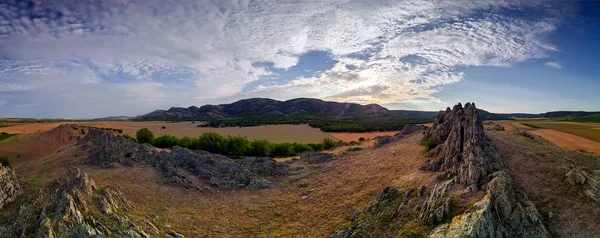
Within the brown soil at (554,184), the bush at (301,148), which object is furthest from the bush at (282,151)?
the brown soil at (554,184)

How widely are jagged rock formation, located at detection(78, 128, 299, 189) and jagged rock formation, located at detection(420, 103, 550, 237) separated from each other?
25.4 meters

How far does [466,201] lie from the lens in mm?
19641

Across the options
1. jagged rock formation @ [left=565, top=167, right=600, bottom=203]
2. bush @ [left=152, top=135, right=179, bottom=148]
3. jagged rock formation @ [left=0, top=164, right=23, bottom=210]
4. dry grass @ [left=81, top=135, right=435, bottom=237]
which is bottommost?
dry grass @ [left=81, top=135, right=435, bottom=237]

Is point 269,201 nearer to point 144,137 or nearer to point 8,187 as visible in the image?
point 8,187

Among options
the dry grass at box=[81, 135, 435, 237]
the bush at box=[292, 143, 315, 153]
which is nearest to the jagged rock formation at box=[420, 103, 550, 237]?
the dry grass at box=[81, 135, 435, 237]

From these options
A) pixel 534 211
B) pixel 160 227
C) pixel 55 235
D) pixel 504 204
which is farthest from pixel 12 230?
pixel 534 211

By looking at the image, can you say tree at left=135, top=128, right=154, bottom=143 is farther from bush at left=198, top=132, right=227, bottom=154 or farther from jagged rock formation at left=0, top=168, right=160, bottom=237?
jagged rock formation at left=0, top=168, right=160, bottom=237

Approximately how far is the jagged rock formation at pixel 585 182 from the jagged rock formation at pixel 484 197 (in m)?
3.79

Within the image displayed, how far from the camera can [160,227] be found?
25.9 m

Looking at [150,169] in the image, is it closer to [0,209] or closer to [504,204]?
[0,209]

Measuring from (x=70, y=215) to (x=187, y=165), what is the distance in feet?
85.5

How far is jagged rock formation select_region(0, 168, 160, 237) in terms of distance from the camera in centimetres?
1784

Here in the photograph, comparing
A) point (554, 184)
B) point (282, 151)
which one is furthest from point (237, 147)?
point (554, 184)

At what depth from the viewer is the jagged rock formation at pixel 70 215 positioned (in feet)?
58.5
